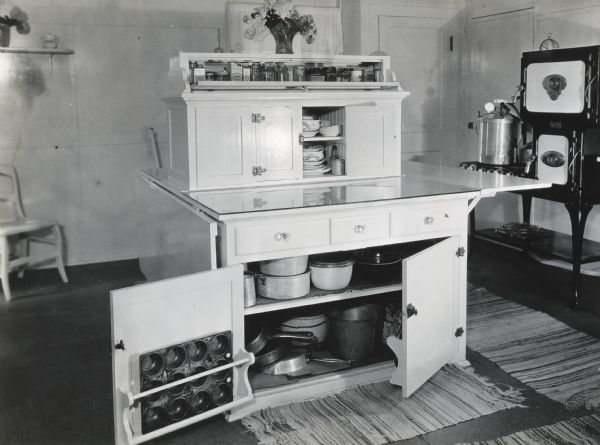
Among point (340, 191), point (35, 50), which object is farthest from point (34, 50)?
point (340, 191)

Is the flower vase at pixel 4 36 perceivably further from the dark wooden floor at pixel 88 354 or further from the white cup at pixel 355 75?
the white cup at pixel 355 75

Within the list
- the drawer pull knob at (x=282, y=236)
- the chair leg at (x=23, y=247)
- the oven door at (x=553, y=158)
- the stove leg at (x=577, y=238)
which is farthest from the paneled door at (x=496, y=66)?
the chair leg at (x=23, y=247)

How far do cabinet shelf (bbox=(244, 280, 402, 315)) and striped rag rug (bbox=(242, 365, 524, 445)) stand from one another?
17.9 inches

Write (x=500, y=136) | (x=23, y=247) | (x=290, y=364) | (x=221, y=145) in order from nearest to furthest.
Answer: (x=290, y=364) → (x=221, y=145) → (x=500, y=136) → (x=23, y=247)

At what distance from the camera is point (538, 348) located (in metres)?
3.74

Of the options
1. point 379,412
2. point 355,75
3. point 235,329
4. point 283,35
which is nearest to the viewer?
point 235,329

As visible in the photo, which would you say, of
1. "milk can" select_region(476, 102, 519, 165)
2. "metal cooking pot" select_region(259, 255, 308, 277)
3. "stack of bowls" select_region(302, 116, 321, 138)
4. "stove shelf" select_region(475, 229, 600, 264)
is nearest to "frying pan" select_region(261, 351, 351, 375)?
"metal cooking pot" select_region(259, 255, 308, 277)

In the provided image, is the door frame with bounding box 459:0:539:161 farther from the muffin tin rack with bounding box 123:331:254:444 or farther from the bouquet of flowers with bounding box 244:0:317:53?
the muffin tin rack with bounding box 123:331:254:444

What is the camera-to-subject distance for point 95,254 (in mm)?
5805

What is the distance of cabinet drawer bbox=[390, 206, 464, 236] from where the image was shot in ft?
10.5

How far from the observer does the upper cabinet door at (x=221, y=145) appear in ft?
→ 11.6

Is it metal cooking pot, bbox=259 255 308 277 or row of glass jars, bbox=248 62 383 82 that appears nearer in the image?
metal cooking pot, bbox=259 255 308 277

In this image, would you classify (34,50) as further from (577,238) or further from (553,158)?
(577,238)

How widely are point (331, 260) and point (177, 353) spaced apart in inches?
37.9
